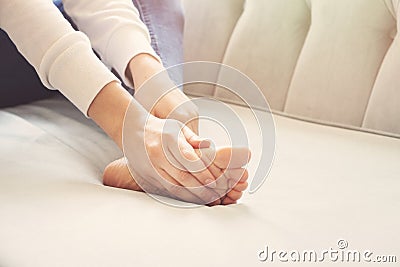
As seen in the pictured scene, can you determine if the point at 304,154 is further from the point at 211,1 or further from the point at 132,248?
the point at 211,1

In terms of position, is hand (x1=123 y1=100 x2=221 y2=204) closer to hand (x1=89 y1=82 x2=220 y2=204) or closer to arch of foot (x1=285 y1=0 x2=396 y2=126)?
hand (x1=89 y1=82 x2=220 y2=204)

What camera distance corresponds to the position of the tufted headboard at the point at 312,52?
3.34ft

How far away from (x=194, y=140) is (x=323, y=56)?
0.45 m

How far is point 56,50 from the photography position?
2.52 feet

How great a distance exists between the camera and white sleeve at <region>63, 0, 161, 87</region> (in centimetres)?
87

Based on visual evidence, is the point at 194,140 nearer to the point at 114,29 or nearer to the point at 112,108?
the point at 112,108

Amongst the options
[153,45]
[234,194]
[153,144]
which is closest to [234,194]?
[234,194]

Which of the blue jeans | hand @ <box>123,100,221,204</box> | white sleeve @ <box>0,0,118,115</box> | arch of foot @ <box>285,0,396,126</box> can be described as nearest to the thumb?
hand @ <box>123,100,221,204</box>

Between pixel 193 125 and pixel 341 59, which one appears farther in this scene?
pixel 341 59

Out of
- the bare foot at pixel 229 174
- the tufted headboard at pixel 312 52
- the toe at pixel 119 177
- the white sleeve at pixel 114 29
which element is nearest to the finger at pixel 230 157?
the bare foot at pixel 229 174

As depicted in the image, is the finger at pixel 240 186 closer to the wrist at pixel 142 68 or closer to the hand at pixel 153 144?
the hand at pixel 153 144

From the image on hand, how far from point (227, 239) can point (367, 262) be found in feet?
0.40

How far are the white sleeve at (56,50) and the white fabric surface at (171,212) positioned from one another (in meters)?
0.09

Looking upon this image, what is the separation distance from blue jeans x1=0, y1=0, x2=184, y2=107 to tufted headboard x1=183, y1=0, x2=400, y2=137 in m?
0.16
